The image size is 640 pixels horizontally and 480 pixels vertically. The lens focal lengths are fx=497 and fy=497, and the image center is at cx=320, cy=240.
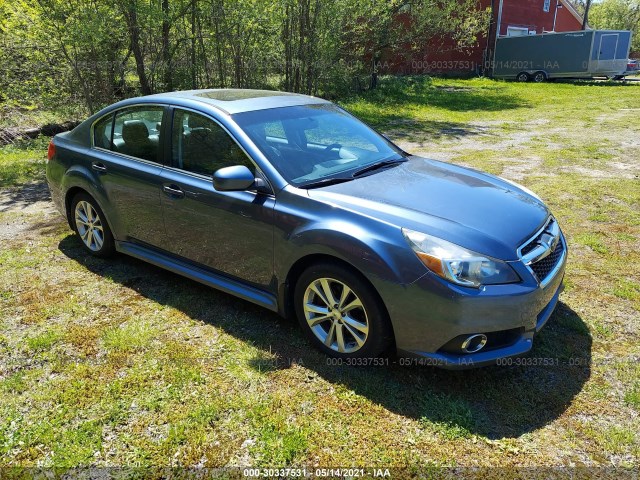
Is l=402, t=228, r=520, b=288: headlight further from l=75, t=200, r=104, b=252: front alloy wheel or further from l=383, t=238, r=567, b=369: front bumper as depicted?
l=75, t=200, r=104, b=252: front alloy wheel

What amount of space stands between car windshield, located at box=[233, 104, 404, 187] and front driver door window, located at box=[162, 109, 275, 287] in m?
0.21

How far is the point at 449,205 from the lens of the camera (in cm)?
313

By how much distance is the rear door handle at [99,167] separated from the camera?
4355 mm

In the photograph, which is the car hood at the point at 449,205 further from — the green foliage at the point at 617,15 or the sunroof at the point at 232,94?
the green foliage at the point at 617,15

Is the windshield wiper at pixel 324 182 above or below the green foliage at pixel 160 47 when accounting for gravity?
below

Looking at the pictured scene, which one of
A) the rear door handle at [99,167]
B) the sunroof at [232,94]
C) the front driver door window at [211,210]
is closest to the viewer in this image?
the front driver door window at [211,210]

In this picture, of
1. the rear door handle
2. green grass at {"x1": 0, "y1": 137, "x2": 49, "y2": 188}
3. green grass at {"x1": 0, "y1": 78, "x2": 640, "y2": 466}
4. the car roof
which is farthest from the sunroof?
green grass at {"x1": 0, "y1": 137, "x2": 49, "y2": 188}

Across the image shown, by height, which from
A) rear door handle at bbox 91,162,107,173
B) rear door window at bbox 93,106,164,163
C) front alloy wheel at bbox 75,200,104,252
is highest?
rear door window at bbox 93,106,164,163

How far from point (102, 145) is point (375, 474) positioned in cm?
367

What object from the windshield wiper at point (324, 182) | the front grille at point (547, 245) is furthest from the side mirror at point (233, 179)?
the front grille at point (547, 245)

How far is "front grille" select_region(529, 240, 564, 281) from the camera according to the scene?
2924 millimetres

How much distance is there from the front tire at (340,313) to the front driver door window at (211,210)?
36 cm

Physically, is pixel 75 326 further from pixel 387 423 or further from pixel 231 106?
pixel 387 423

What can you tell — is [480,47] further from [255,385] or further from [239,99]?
[255,385]
